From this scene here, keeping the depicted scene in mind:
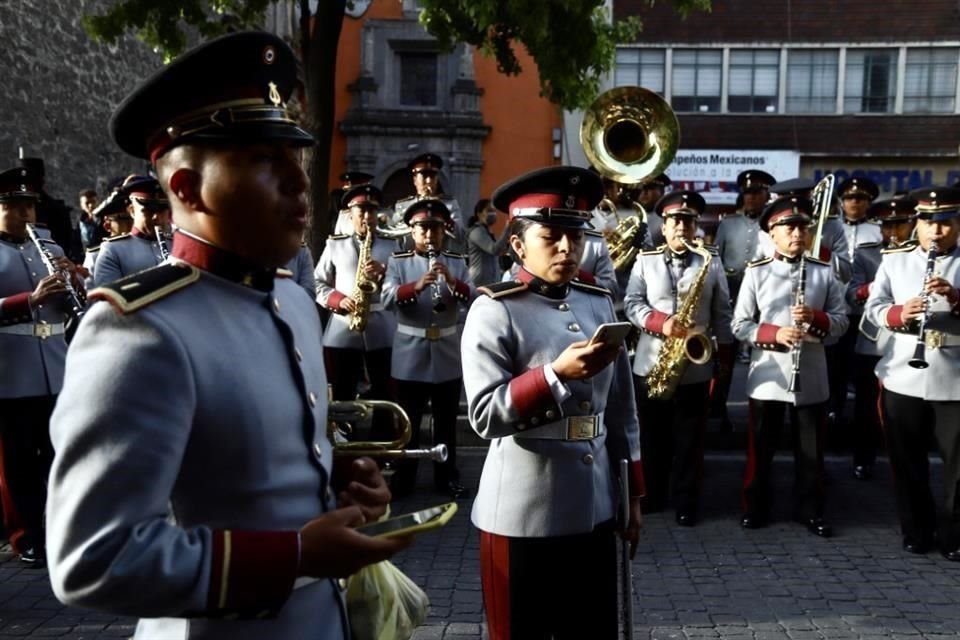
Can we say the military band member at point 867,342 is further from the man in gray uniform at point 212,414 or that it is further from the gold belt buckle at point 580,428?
the man in gray uniform at point 212,414

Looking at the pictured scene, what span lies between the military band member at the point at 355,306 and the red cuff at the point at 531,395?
495cm

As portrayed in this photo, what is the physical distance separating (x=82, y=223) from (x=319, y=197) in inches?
160

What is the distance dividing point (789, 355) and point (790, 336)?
288 mm

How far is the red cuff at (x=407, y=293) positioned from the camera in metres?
7.64

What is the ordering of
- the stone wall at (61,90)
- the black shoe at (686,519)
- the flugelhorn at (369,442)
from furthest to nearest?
the stone wall at (61,90)
the black shoe at (686,519)
the flugelhorn at (369,442)

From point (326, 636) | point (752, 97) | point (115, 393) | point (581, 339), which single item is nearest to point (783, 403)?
point (581, 339)

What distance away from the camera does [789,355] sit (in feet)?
22.6

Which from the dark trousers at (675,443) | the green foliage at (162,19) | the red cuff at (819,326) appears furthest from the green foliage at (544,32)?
the red cuff at (819,326)

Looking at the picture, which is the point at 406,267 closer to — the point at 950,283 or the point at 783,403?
the point at 783,403

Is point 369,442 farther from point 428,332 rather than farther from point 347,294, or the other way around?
point 347,294

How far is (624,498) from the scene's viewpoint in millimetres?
3590

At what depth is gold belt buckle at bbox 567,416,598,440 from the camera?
11.9ft

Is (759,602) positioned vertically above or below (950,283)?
below

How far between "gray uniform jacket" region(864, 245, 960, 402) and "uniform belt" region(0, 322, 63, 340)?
19.0ft
